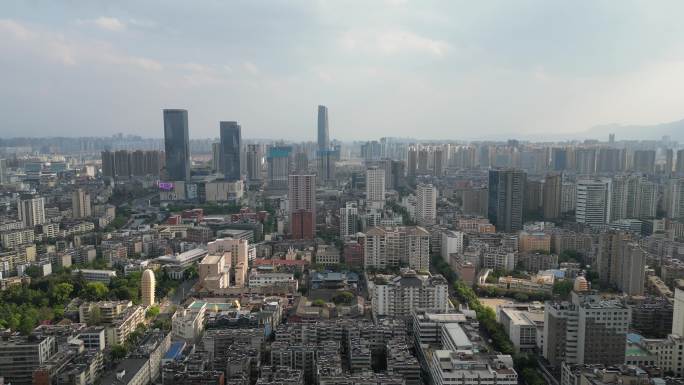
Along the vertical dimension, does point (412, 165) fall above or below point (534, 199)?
above

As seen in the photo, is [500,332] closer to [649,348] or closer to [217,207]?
[649,348]

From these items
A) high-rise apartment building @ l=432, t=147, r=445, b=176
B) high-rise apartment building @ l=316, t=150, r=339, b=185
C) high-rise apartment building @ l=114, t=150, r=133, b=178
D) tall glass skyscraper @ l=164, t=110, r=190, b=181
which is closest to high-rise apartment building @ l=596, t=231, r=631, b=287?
tall glass skyscraper @ l=164, t=110, r=190, b=181

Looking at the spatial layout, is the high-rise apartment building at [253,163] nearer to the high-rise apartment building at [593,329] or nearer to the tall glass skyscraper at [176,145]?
the tall glass skyscraper at [176,145]

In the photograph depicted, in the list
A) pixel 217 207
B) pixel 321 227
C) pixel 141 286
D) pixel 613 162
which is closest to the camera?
pixel 141 286

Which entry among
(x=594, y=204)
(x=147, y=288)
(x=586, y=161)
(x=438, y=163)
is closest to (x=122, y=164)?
(x=438, y=163)

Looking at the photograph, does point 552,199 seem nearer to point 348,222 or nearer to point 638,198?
point 638,198

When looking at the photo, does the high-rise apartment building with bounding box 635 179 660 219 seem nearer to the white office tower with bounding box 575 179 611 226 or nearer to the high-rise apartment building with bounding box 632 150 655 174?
the white office tower with bounding box 575 179 611 226

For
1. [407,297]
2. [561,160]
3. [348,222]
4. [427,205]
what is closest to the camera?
[407,297]

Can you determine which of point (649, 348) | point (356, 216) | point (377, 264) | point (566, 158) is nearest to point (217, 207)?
point (356, 216)
